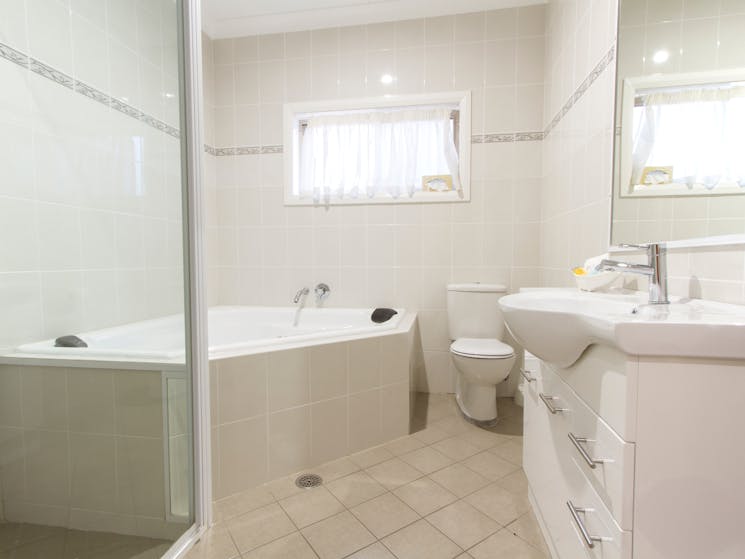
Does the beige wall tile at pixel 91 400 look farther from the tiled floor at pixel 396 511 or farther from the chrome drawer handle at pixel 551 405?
the chrome drawer handle at pixel 551 405

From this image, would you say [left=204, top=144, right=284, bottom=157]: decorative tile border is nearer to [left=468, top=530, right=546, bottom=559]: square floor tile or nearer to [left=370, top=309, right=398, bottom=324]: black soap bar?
[left=370, top=309, right=398, bottom=324]: black soap bar

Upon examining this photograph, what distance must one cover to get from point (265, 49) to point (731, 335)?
10.0ft

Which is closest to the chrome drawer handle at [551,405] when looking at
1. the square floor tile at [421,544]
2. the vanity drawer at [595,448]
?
the vanity drawer at [595,448]

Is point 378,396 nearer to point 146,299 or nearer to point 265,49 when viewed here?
point 146,299

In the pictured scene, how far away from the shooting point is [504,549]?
110cm

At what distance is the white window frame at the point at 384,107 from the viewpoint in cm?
235

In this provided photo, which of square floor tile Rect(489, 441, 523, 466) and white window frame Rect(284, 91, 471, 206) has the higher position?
white window frame Rect(284, 91, 471, 206)

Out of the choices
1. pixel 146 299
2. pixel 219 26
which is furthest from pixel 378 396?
pixel 219 26

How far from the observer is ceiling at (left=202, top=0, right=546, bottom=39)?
7.35 ft

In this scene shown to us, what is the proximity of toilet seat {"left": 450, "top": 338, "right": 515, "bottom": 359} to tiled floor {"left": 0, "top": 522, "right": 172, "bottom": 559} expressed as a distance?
1.51 metres

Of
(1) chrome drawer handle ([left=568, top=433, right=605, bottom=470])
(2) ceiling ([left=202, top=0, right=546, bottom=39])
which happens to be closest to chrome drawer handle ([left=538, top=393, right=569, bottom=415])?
(1) chrome drawer handle ([left=568, top=433, right=605, bottom=470])

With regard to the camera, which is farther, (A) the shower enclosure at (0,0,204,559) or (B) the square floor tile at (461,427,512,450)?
(B) the square floor tile at (461,427,512,450)

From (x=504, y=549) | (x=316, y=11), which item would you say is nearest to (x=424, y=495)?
(x=504, y=549)

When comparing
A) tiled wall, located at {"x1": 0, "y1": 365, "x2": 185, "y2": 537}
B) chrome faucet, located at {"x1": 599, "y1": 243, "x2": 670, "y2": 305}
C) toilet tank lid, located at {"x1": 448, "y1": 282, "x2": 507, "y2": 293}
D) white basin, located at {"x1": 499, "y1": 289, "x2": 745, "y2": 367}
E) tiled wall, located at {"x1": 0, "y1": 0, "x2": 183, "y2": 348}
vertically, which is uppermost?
tiled wall, located at {"x1": 0, "y1": 0, "x2": 183, "y2": 348}
